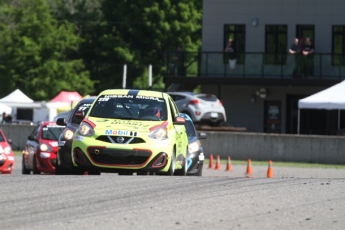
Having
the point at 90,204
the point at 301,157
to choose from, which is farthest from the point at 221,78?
the point at 90,204

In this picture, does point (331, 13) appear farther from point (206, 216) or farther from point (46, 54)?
point (206, 216)

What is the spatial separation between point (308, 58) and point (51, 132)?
2269 centimetres

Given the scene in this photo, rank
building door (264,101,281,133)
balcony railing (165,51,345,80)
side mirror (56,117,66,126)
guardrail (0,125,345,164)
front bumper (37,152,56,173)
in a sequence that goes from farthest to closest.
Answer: building door (264,101,281,133) → balcony railing (165,51,345,80) → guardrail (0,125,345,164) → front bumper (37,152,56,173) → side mirror (56,117,66,126)

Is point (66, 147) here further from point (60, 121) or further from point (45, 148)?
point (45, 148)

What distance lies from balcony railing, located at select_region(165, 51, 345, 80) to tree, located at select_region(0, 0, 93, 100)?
2752 cm

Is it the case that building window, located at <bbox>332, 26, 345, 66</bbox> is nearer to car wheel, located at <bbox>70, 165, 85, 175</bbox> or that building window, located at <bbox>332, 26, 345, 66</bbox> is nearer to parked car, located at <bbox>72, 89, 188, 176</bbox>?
parked car, located at <bbox>72, 89, 188, 176</bbox>

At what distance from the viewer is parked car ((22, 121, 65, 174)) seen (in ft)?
86.2

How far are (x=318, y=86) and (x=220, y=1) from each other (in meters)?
6.83

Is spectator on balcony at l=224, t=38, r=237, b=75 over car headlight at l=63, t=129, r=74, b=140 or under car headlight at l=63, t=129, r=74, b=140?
over

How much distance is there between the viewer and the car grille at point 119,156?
1733cm

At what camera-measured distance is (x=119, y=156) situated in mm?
17344

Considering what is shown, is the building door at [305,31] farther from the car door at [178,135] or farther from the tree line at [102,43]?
the car door at [178,135]

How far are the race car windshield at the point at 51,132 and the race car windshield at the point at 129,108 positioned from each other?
8.91 m

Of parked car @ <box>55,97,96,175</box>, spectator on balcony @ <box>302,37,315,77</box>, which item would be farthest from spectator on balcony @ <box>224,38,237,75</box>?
parked car @ <box>55,97,96,175</box>
